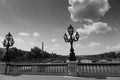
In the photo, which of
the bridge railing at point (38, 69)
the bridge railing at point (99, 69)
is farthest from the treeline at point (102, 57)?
the bridge railing at point (38, 69)

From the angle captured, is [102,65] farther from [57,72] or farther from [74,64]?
[57,72]

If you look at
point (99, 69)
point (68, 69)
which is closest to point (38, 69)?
point (68, 69)

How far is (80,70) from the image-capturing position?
9.62m

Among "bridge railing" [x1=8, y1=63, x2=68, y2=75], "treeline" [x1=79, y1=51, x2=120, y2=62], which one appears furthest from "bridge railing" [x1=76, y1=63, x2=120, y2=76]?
"treeline" [x1=79, y1=51, x2=120, y2=62]

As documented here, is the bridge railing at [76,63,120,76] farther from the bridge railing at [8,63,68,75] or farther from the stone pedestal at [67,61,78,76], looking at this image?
the bridge railing at [8,63,68,75]

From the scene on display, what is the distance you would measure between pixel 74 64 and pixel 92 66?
1.60m

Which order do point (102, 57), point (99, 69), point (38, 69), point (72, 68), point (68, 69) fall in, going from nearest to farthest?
point (99, 69), point (72, 68), point (68, 69), point (38, 69), point (102, 57)

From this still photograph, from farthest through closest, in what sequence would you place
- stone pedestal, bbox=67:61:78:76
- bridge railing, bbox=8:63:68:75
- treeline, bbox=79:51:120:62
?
1. treeline, bbox=79:51:120:62
2. bridge railing, bbox=8:63:68:75
3. stone pedestal, bbox=67:61:78:76

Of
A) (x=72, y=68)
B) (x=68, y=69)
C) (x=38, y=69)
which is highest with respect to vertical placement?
(x=72, y=68)

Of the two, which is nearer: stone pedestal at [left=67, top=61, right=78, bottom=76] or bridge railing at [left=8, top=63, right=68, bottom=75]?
stone pedestal at [left=67, top=61, right=78, bottom=76]

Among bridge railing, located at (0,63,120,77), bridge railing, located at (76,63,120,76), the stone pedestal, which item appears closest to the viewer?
bridge railing, located at (76,63,120,76)

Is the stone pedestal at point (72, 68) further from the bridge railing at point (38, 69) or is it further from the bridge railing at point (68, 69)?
the bridge railing at point (38, 69)

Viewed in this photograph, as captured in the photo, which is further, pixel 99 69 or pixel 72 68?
pixel 72 68

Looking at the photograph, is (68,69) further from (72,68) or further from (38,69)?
(38,69)
